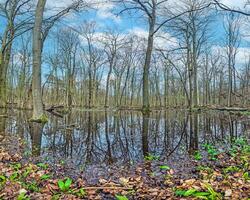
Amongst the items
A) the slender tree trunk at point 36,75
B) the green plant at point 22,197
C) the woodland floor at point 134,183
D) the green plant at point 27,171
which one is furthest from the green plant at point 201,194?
the slender tree trunk at point 36,75

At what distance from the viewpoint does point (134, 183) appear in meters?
3.15

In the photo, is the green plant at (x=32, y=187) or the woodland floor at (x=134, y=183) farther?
the green plant at (x=32, y=187)

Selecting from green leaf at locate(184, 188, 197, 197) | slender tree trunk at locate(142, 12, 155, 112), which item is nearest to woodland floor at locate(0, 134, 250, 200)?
green leaf at locate(184, 188, 197, 197)

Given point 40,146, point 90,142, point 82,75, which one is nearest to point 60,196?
point 40,146

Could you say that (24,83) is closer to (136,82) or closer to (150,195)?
(136,82)

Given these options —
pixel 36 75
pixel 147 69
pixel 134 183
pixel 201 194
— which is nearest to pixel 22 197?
pixel 134 183

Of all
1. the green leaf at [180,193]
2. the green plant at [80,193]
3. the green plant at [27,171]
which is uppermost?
the green plant at [27,171]

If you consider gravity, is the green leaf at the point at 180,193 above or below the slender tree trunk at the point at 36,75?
below

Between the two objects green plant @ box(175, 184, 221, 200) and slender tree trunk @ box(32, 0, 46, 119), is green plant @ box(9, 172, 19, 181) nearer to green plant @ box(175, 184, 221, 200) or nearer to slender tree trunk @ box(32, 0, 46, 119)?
green plant @ box(175, 184, 221, 200)

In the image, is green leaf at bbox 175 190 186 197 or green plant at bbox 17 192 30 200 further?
green leaf at bbox 175 190 186 197

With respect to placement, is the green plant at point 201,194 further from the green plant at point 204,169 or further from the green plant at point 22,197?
the green plant at point 22,197

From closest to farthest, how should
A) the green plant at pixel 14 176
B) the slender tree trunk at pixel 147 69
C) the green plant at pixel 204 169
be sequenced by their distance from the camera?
the green plant at pixel 14 176
the green plant at pixel 204 169
the slender tree trunk at pixel 147 69

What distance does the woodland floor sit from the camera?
2.65 meters

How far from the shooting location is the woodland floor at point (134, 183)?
265cm
